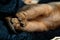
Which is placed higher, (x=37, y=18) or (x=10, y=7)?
(x=10, y=7)

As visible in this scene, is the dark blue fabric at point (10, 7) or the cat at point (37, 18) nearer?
the cat at point (37, 18)

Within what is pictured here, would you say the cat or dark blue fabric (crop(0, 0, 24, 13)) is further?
dark blue fabric (crop(0, 0, 24, 13))

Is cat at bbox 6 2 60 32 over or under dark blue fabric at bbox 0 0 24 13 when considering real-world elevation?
under

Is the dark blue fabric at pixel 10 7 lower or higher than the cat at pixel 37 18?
higher

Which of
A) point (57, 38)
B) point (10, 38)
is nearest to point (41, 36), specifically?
point (57, 38)

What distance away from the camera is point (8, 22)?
3.83ft

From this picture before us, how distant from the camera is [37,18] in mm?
1306

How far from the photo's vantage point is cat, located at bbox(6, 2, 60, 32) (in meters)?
1.14

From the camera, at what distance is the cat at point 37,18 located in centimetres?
114

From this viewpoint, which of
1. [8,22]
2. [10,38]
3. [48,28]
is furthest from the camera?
[48,28]

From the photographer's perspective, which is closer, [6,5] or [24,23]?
[24,23]

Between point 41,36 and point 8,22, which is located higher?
point 8,22

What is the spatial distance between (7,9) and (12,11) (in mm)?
47

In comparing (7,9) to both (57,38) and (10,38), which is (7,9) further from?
(57,38)
